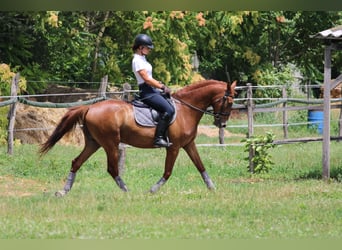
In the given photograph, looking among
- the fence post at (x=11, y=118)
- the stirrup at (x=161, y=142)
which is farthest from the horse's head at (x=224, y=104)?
the fence post at (x=11, y=118)

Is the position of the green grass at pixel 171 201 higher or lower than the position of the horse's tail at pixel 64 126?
lower

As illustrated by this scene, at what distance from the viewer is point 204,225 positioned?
8.76 metres

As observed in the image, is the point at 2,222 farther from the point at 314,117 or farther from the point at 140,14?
the point at 314,117

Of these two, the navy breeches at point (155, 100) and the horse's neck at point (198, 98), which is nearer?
the navy breeches at point (155, 100)

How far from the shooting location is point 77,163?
11570 mm

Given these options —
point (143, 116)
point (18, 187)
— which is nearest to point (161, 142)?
point (143, 116)

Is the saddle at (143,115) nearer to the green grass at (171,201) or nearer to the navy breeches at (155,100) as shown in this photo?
the navy breeches at (155,100)

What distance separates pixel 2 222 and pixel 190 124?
11.8 feet

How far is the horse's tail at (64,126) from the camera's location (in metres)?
11.6

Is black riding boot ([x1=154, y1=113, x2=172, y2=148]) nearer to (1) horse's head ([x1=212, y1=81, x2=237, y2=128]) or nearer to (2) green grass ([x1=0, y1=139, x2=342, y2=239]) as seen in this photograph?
(2) green grass ([x1=0, y1=139, x2=342, y2=239])

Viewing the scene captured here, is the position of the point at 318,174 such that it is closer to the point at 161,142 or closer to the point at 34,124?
the point at 161,142

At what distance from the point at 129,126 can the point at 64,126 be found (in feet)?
2.86

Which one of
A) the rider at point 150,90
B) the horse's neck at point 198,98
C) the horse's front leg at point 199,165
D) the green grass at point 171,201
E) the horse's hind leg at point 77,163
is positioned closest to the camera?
the green grass at point 171,201

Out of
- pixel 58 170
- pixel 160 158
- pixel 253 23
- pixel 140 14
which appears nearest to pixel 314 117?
pixel 253 23
